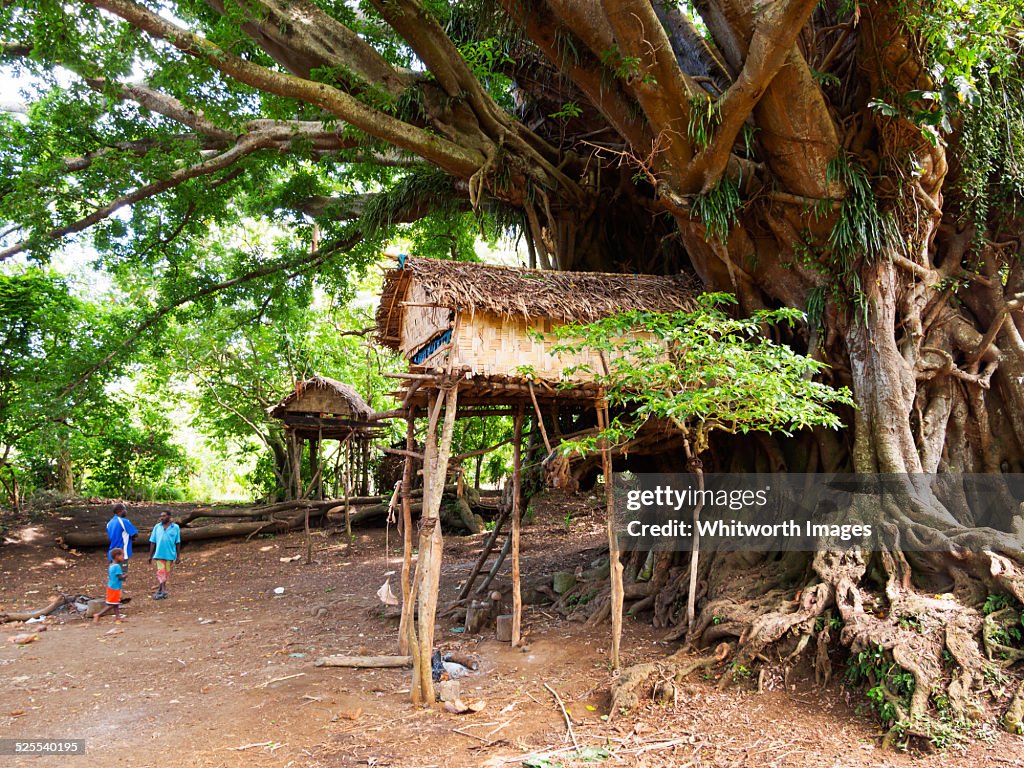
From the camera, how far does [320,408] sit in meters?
14.1

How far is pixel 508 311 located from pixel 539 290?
1.60 ft

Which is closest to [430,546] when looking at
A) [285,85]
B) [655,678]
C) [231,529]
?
[655,678]

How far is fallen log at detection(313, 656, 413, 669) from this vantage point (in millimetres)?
6727

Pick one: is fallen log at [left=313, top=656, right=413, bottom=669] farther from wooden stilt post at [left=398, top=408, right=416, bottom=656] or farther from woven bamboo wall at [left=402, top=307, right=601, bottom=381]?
woven bamboo wall at [left=402, top=307, right=601, bottom=381]

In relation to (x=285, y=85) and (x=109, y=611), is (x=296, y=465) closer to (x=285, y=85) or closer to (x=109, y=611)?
(x=109, y=611)

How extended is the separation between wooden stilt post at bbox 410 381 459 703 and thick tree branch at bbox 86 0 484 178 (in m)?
3.29

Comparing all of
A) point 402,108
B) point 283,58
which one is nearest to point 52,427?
point 283,58

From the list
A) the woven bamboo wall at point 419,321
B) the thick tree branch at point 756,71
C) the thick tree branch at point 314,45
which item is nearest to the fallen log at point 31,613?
the woven bamboo wall at point 419,321

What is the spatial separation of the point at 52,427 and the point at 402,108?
753 cm

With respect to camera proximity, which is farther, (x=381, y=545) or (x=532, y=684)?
(x=381, y=545)

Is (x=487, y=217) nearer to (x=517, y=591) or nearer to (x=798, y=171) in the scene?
(x=798, y=171)

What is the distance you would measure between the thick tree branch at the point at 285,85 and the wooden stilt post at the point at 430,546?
3.29 meters

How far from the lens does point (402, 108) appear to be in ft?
28.5

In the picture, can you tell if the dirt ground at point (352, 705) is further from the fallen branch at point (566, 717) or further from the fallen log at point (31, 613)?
the fallen log at point (31, 613)
